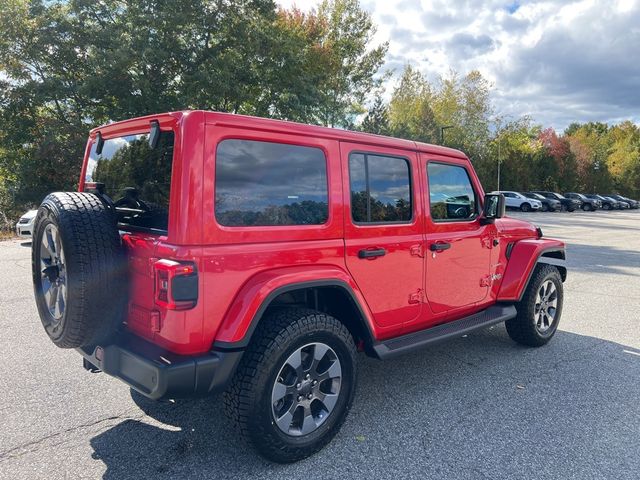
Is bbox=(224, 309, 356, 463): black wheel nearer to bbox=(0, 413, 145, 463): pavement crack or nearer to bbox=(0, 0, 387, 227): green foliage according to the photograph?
bbox=(0, 413, 145, 463): pavement crack

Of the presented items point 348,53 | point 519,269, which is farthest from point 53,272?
point 348,53

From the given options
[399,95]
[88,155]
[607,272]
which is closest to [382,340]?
[88,155]

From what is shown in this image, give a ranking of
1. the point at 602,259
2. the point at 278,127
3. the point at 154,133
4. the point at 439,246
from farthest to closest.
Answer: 1. the point at 602,259
2. the point at 439,246
3. the point at 278,127
4. the point at 154,133

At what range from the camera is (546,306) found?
4.63m

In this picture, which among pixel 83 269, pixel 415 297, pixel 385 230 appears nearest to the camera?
pixel 83 269

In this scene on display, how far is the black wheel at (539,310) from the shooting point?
14.5ft

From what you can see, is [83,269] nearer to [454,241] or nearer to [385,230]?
[385,230]

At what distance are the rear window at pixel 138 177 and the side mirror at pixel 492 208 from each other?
9.13ft

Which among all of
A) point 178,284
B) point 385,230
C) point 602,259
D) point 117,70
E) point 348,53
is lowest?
point 602,259

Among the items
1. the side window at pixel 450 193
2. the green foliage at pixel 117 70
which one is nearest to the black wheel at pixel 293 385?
the side window at pixel 450 193

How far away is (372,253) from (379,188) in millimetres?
506

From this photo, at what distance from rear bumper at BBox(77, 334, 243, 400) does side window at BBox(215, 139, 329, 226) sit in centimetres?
75

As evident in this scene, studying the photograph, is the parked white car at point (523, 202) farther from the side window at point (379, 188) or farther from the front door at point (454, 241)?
the side window at point (379, 188)

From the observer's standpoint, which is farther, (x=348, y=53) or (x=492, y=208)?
(x=348, y=53)
